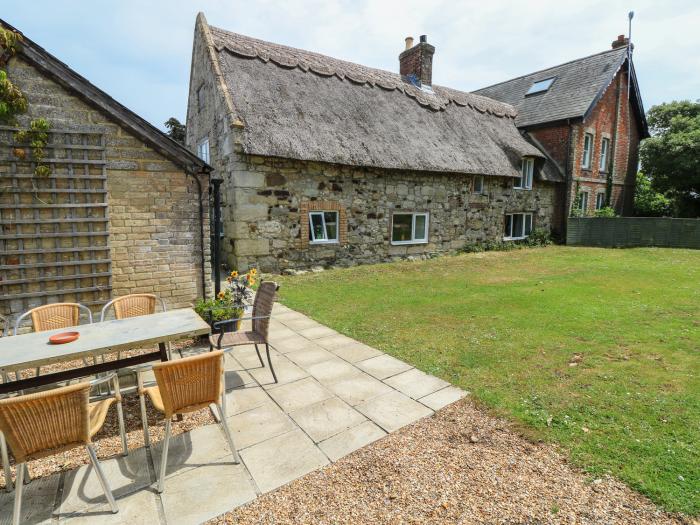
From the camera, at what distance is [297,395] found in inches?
165

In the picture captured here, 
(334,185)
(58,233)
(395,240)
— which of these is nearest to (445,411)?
(58,233)

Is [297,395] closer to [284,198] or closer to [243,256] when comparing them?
[243,256]

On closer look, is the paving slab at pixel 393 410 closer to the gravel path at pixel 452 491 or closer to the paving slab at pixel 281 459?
the gravel path at pixel 452 491

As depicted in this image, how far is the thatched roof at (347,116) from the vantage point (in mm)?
11414

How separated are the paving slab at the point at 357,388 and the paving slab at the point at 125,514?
1.99 metres

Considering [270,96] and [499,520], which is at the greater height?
[270,96]

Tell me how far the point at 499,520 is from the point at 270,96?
12.3 metres

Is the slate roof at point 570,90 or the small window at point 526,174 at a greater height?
the slate roof at point 570,90

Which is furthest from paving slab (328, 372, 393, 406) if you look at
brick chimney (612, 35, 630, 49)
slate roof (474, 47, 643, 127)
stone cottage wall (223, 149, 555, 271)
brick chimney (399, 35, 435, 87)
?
brick chimney (612, 35, 630, 49)

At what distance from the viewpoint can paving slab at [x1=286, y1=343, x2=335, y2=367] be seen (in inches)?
202

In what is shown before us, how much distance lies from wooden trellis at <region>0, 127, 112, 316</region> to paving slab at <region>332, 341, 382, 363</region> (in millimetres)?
4108

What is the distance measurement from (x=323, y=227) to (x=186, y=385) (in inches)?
382

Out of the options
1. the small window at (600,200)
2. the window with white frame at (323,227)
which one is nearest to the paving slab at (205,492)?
the window with white frame at (323,227)

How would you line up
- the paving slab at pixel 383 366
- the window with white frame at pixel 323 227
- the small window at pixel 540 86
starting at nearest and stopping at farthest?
the paving slab at pixel 383 366 → the window with white frame at pixel 323 227 → the small window at pixel 540 86
